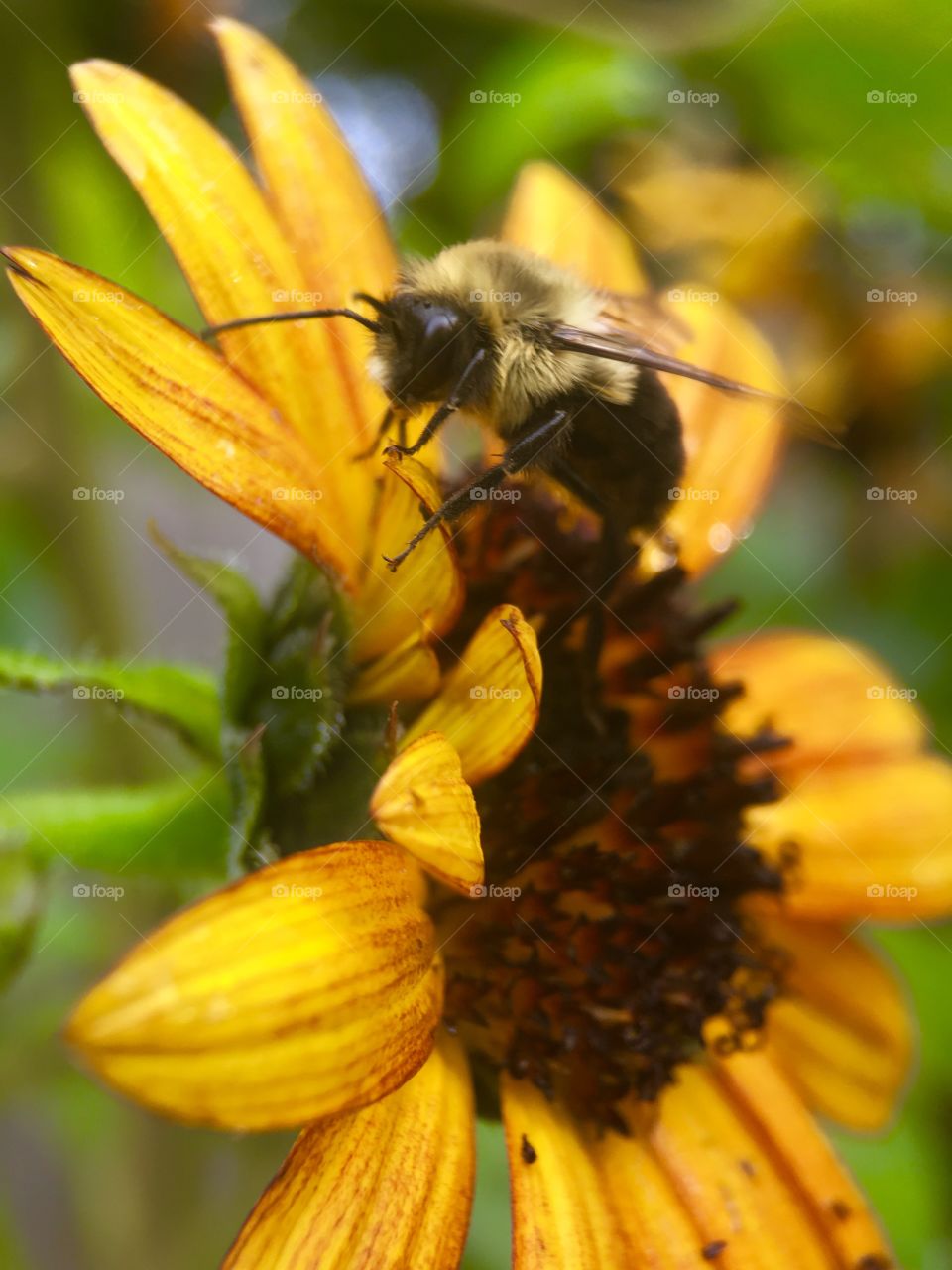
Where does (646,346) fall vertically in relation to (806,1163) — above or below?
above

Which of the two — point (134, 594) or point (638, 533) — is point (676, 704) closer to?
point (638, 533)

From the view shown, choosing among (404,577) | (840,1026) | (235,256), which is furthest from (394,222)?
(840,1026)

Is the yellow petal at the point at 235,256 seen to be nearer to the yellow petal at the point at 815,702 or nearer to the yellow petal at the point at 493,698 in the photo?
the yellow petal at the point at 493,698

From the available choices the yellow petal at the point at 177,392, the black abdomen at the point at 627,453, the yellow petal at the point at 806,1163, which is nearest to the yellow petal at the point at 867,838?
the yellow petal at the point at 806,1163

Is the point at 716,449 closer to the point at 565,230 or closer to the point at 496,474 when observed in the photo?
the point at 565,230

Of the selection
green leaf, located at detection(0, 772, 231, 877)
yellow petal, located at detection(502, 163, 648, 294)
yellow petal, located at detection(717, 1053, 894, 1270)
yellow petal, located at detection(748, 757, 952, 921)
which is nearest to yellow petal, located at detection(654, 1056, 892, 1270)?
yellow petal, located at detection(717, 1053, 894, 1270)

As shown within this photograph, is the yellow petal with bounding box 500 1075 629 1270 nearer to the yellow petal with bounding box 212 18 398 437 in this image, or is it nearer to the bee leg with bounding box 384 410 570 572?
the bee leg with bounding box 384 410 570 572
